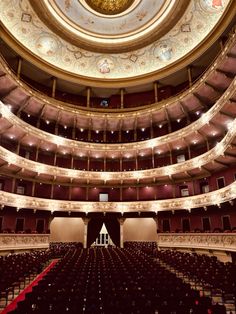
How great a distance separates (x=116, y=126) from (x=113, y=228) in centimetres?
1171

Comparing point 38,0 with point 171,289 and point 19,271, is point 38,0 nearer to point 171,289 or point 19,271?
point 19,271

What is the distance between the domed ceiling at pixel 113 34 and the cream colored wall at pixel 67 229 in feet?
53.3

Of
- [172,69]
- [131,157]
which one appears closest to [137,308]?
[131,157]

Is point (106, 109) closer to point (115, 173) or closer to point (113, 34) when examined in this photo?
point (115, 173)

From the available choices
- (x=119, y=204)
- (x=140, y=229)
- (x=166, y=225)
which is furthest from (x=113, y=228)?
(x=166, y=225)

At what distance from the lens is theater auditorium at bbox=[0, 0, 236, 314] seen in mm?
20609

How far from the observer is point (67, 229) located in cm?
2698

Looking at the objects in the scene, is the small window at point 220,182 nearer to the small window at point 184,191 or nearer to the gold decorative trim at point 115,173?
the gold decorative trim at point 115,173

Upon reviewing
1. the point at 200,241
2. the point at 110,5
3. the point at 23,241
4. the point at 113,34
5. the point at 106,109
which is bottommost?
the point at 200,241

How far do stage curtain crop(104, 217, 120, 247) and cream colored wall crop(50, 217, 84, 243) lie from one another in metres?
3.43

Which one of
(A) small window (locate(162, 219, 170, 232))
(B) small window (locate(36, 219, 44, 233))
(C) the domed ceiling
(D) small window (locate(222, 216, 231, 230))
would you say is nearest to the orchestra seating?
(D) small window (locate(222, 216, 231, 230))

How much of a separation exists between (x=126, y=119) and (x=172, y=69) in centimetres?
755

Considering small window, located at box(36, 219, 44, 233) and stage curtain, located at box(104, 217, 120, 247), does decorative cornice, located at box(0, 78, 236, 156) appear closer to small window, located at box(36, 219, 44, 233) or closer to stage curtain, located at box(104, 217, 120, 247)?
stage curtain, located at box(104, 217, 120, 247)

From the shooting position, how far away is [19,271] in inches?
357
